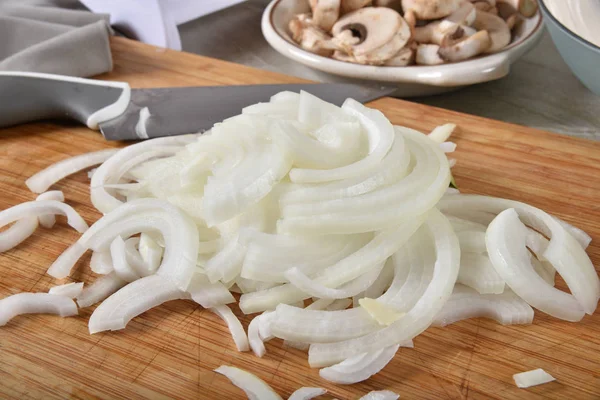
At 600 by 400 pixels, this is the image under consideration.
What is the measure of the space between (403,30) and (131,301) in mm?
1361

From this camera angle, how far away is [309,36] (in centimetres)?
227

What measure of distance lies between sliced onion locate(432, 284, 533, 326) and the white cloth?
5.74ft

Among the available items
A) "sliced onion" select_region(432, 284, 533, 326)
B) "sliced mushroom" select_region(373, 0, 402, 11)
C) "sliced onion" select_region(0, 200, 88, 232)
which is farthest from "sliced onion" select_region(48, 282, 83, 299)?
"sliced mushroom" select_region(373, 0, 402, 11)

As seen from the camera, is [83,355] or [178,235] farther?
[178,235]

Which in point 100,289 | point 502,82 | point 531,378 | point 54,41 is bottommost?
point 502,82

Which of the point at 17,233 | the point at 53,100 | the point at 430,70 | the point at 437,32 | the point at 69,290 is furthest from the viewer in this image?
the point at 437,32

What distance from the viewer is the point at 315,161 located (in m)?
1.37

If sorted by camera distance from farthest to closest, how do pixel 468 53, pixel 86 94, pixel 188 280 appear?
pixel 468 53, pixel 86 94, pixel 188 280

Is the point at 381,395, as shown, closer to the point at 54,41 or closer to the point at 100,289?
the point at 100,289

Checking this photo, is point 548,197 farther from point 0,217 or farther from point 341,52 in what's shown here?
point 0,217

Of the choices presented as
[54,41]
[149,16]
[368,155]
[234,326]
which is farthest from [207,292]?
[149,16]

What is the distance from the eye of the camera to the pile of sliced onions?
1228 millimetres

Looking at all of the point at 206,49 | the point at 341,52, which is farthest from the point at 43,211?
the point at 206,49

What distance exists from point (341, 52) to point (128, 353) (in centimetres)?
141
